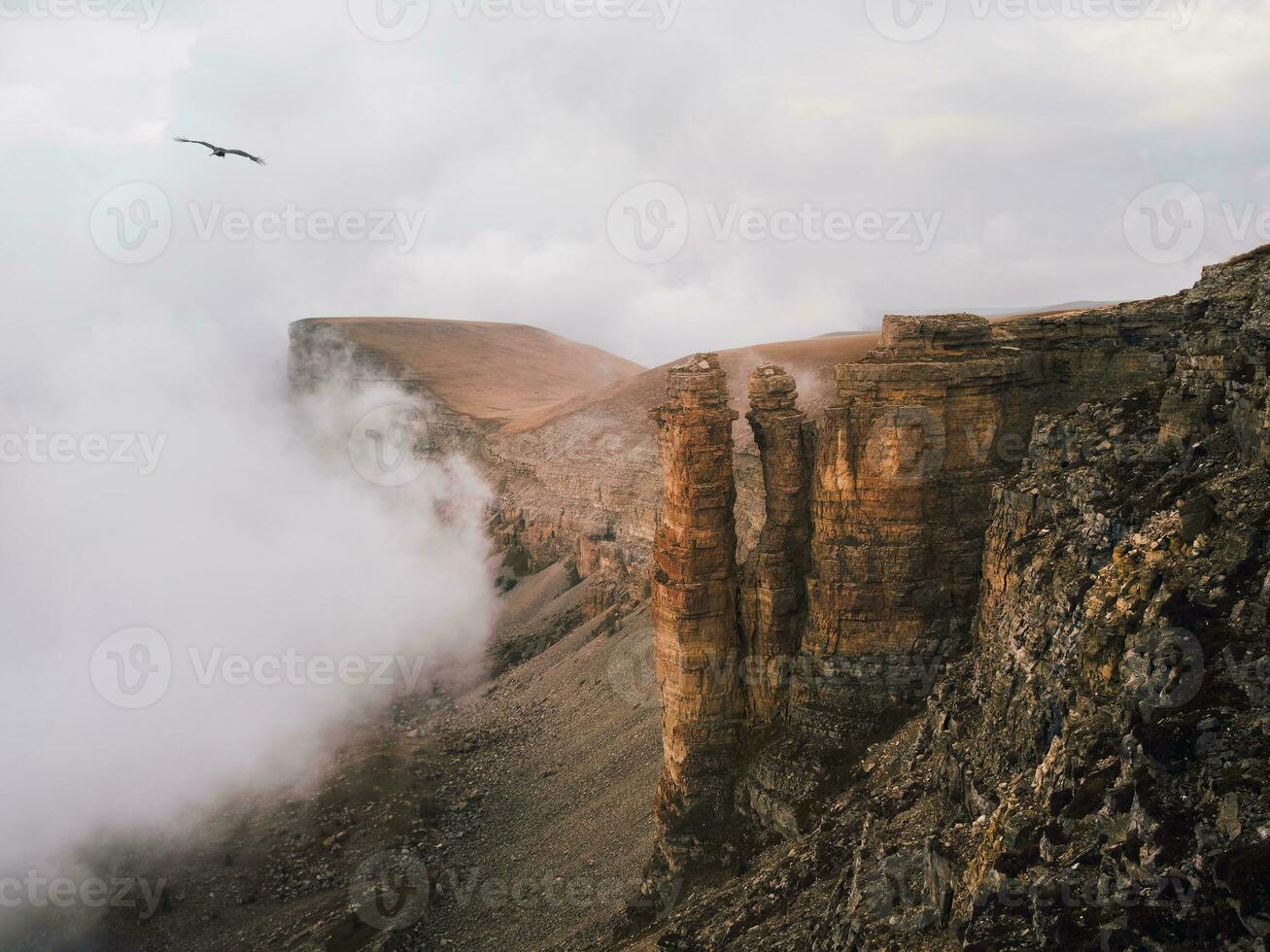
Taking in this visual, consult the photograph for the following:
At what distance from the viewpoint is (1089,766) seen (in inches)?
676

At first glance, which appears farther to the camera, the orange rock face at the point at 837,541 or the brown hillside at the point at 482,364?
the brown hillside at the point at 482,364

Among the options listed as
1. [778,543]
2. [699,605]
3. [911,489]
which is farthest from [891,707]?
[699,605]

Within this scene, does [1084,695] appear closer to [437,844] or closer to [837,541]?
[837,541]

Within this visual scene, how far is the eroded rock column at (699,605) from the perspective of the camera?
37.9 metres

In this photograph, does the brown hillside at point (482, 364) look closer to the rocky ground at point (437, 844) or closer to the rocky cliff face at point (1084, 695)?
the rocky ground at point (437, 844)

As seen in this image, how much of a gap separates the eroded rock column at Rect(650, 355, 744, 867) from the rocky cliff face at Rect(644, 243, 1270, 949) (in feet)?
16.5

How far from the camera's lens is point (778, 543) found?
1490 inches

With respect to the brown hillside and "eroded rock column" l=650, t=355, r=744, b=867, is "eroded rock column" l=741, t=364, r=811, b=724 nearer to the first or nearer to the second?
"eroded rock column" l=650, t=355, r=744, b=867

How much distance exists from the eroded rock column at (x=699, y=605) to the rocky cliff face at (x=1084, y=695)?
5.03 metres

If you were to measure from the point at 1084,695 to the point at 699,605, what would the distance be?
20195 millimetres

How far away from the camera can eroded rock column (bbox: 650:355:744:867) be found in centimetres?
3788

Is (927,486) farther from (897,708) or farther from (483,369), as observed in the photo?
(483,369)

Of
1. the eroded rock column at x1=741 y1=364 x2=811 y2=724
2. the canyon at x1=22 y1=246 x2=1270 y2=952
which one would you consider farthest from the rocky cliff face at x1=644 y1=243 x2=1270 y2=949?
the eroded rock column at x1=741 y1=364 x2=811 y2=724

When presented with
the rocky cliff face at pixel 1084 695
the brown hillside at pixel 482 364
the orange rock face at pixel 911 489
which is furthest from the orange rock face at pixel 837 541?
the brown hillside at pixel 482 364
